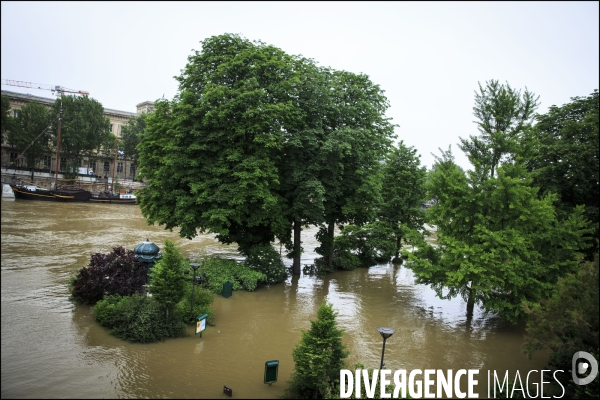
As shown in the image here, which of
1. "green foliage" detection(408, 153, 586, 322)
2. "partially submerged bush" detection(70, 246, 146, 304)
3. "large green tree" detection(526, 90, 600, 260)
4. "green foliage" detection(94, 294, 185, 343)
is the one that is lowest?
"green foliage" detection(94, 294, 185, 343)

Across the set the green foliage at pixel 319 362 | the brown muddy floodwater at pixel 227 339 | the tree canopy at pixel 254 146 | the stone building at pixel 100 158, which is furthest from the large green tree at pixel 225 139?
the stone building at pixel 100 158

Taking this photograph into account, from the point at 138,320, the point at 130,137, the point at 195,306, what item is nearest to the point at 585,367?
the point at 195,306

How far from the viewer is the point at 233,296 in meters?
22.1

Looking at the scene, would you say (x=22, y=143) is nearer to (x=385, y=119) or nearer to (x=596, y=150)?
(x=385, y=119)

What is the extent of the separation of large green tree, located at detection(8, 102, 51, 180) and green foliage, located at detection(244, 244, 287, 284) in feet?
183

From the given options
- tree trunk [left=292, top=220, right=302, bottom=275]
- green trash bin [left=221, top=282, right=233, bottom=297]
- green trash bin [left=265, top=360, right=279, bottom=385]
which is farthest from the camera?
tree trunk [left=292, top=220, right=302, bottom=275]

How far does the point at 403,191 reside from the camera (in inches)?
1325

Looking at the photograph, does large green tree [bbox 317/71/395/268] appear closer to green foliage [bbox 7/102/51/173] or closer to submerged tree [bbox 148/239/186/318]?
submerged tree [bbox 148/239/186/318]

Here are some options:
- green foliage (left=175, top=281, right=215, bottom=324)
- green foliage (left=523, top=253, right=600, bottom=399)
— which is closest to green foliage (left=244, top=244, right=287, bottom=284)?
green foliage (left=175, top=281, right=215, bottom=324)

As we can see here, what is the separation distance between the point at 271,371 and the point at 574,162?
17.7 metres

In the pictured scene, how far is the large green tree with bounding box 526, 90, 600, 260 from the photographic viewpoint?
69.2 feet

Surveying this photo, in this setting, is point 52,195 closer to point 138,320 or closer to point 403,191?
point 403,191

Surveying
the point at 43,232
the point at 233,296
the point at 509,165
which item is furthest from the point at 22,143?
the point at 509,165

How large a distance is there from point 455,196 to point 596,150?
7746 mm
